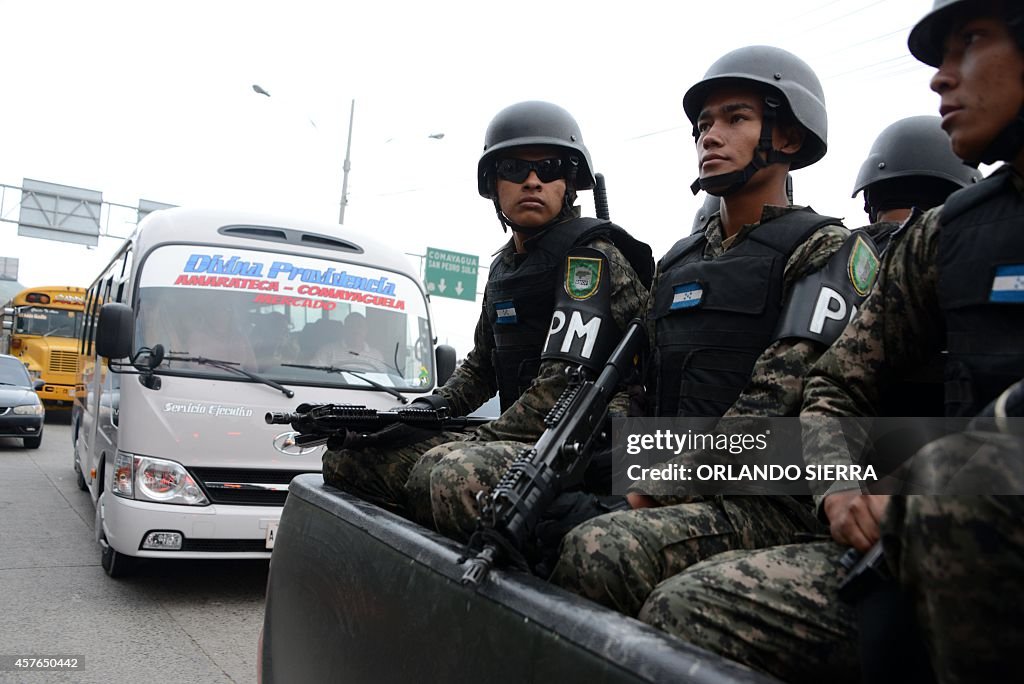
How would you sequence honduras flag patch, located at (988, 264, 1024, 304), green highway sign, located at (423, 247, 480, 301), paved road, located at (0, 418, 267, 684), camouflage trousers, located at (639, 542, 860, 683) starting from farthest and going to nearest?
green highway sign, located at (423, 247, 480, 301) < paved road, located at (0, 418, 267, 684) < honduras flag patch, located at (988, 264, 1024, 304) < camouflage trousers, located at (639, 542, 860, 683)

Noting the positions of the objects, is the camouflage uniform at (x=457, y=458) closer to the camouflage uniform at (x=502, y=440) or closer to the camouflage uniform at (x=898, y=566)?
the camouflage uniform at (x=502, y=440)

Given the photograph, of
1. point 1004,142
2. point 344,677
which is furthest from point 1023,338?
point 344,677

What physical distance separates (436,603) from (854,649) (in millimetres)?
669

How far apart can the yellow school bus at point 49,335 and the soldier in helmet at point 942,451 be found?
18.8m

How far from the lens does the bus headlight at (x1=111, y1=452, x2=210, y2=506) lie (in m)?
4.77

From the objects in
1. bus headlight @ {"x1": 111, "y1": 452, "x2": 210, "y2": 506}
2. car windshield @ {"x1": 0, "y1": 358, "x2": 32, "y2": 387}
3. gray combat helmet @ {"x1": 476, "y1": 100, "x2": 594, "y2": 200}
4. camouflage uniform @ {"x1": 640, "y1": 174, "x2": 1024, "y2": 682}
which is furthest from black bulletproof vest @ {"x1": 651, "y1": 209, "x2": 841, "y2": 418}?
car windshield @ {"x1": 0, "y1": 358, "x2": 32, "y2": 387}

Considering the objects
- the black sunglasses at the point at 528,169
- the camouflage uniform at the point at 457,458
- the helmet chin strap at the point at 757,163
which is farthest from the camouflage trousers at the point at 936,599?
the black sunglasses at the point at 528,169

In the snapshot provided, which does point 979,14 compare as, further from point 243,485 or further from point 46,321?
point 46,321

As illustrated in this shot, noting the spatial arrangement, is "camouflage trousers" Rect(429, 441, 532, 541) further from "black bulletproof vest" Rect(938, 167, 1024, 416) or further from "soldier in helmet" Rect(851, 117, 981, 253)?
"soldier in helmet" Rect(851, 117, 981, 253)

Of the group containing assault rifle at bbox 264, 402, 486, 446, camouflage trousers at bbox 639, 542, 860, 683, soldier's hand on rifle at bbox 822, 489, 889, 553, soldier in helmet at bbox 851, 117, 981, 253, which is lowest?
camouflage trousers at bbox 639, 542, 860, 683

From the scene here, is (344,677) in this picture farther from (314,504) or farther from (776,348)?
(776,348)

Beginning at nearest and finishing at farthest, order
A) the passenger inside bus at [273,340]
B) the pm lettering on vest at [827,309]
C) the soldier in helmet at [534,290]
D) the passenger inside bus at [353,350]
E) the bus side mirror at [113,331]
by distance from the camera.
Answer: the pm lettering on vest at [827,309] < the soldier in helmet at [534,290] < the bus side mirror at [113,331] < the passenger inside bus at [273,340] < the passenger inside bus at [353,350]

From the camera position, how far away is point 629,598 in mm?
1406

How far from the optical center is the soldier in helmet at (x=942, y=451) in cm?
78
